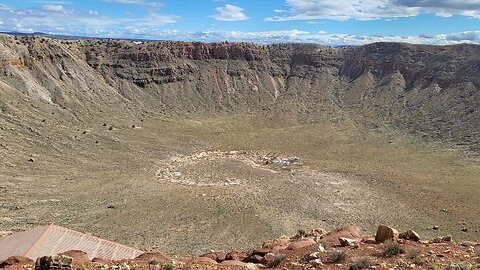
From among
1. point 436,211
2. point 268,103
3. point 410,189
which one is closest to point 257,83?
point 268,103

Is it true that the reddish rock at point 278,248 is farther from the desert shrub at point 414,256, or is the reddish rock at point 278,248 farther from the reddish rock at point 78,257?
the reddish rock at point 78,257

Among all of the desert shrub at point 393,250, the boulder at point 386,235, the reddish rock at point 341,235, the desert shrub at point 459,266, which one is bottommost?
the reddish rock at point 341,235

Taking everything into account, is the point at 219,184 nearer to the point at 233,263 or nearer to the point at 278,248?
the point at 278,248

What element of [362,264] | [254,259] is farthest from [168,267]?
[362,264]

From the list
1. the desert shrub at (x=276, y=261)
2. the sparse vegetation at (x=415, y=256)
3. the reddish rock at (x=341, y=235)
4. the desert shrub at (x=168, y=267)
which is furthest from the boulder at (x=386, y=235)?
the desert shrub at (x=168, y=267)

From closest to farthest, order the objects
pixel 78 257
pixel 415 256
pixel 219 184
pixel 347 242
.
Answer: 1. pixel 415 256
2. pixel 78 257
3. pixel 347 242
4. pixel 219 184

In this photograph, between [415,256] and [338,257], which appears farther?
[338,257]
